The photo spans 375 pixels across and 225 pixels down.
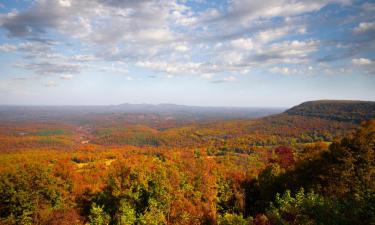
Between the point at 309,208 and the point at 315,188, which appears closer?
the point at 309,208

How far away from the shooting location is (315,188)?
2844 centimetres

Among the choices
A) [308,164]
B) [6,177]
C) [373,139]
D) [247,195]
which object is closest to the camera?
[373,139]

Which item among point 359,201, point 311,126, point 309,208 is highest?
point 359,201

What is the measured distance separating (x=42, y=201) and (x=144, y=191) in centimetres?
1380

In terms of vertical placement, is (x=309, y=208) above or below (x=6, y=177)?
above

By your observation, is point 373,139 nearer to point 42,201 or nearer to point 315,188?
point 315,188

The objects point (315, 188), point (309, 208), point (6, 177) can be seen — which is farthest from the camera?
point (6, 177)

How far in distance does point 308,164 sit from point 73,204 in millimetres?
35207

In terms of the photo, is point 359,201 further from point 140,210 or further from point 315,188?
point 140,210

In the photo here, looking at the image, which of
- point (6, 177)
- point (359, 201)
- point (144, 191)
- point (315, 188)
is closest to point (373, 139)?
point (315, 188)

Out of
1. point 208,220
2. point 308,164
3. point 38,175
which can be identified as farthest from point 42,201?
point 308,164

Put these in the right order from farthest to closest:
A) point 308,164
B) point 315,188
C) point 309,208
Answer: point 308,164 → point 315,188 → point 309,208

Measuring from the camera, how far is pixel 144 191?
3100 cm

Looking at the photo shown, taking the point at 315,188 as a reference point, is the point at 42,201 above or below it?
below
